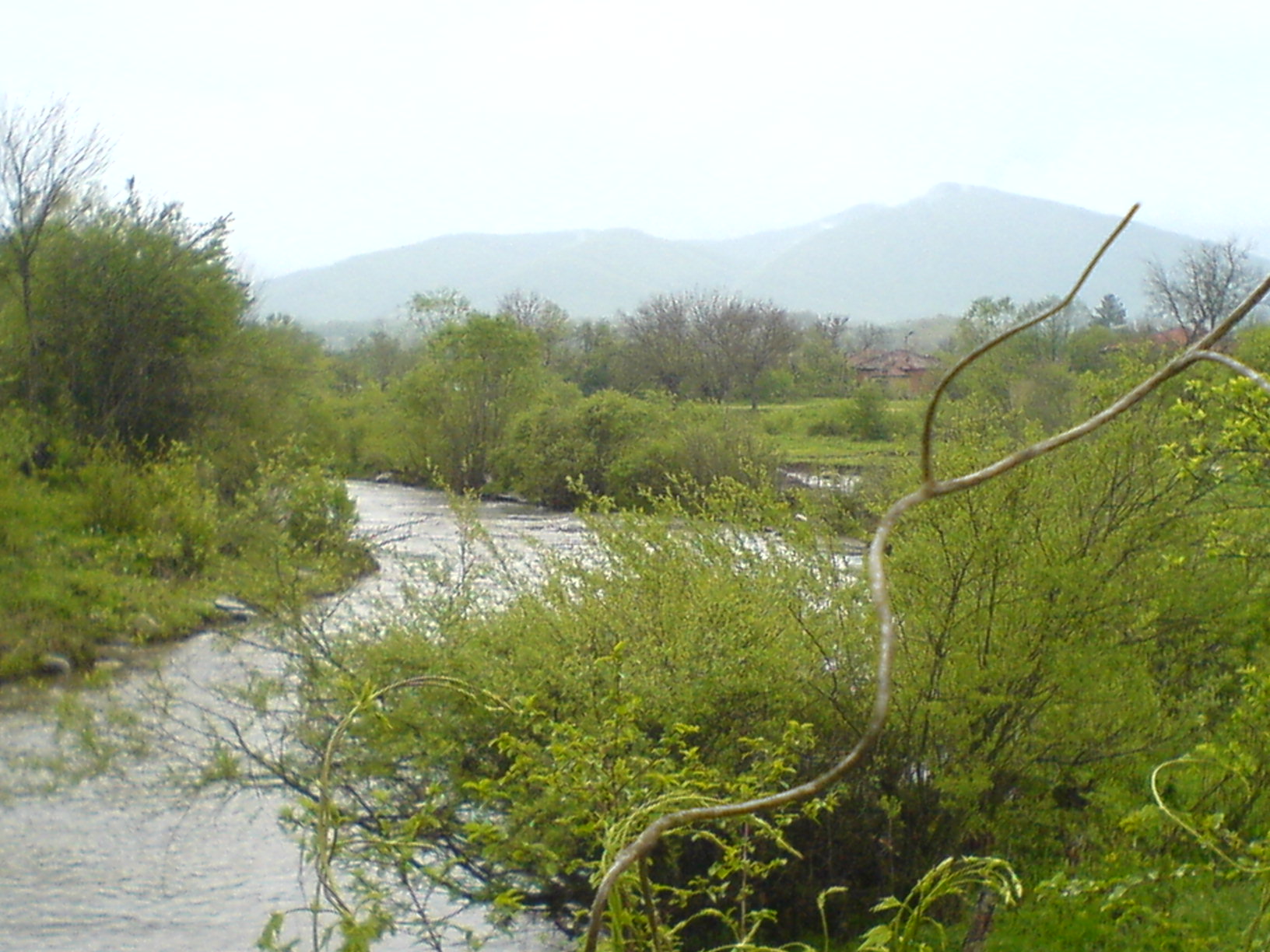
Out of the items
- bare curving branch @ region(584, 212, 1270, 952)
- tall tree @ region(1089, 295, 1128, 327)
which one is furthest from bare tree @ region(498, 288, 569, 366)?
bare curving branch @ region(584, 212, 1270, 952)

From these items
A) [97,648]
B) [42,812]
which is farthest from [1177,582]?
[97,648]

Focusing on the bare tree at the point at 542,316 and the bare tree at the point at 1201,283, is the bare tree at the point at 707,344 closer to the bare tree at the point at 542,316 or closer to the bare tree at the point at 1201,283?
the bare tree at the point at 542,316

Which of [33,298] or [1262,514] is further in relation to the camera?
[33,298]

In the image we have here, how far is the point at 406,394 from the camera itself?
36.2m

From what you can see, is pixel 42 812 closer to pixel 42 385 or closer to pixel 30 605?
pixel 30 605

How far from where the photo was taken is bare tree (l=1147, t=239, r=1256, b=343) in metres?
32.2

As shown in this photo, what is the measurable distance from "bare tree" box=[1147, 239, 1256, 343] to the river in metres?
27.6

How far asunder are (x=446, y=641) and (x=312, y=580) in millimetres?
2153

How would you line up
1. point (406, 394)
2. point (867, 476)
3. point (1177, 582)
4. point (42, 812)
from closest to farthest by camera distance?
point (1177, 582) → point (42, 812) → point (867, 476) → point (406, 394)

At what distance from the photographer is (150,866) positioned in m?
8.77

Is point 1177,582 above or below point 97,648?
above

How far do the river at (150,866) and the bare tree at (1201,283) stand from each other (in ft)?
90.7

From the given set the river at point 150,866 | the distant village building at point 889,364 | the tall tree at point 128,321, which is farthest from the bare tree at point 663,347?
the river at point 150,866

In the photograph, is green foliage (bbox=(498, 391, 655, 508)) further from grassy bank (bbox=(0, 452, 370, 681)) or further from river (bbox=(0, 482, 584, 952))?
river (bbox=(0, 482, 584, 952))
